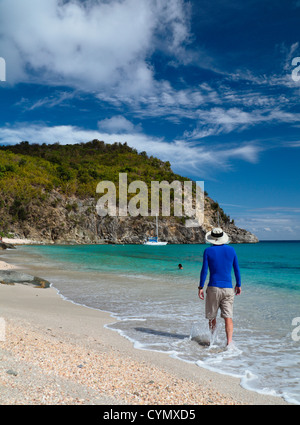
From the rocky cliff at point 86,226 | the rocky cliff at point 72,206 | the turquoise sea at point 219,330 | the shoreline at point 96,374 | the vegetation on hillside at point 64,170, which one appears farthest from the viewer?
the vegetation on hillside at point 64,170

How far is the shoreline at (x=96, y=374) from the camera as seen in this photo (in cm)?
342

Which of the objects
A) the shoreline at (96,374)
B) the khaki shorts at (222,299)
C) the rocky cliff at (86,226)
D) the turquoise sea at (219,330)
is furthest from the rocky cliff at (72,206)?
A: the khaki shorts at (222,299)

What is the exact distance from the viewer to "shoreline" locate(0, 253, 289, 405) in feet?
11.2

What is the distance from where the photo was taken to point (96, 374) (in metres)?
4.09

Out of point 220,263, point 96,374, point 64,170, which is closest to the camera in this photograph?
point 96,374

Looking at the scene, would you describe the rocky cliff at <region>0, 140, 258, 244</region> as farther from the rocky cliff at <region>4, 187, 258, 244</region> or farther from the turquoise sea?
the turquoise sea

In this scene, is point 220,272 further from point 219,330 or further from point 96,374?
point 96,374

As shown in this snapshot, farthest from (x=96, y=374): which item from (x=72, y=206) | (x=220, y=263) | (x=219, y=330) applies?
(x=72, y=206)

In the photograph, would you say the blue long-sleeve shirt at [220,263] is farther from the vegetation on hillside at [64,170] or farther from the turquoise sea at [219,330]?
the vegetation on hillside at [64,170]

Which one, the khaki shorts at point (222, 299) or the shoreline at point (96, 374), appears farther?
the khaki shorts at point (222, 299)

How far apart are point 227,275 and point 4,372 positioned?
4.11 meters

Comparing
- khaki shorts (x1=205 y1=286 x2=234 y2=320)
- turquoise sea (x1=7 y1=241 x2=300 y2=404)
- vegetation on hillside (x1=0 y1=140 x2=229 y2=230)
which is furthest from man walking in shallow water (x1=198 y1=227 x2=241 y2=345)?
vegetation on hillside (x1=0 y1=140 x2=229 y2=230)

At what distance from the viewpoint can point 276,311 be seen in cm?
1020
